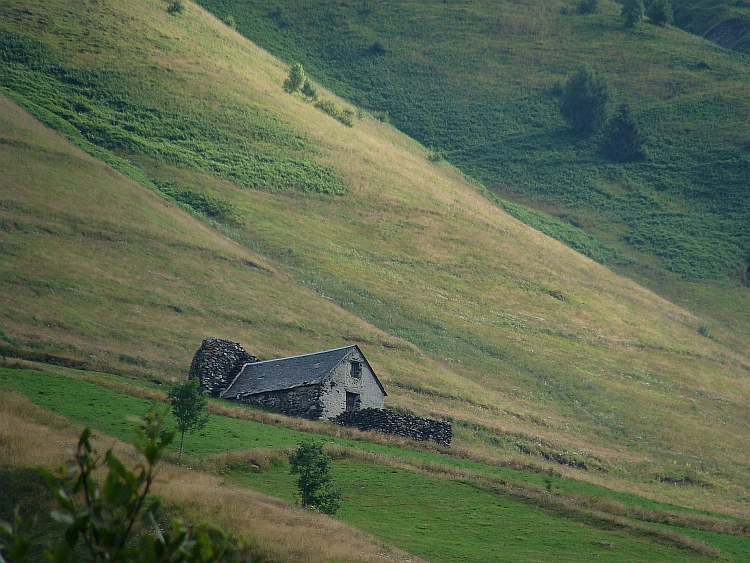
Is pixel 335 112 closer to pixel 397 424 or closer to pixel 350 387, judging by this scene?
pixel 350 387

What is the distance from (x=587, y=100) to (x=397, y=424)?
12945 cm

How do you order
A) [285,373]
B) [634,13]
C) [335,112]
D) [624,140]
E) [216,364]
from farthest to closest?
1. [634,13]
2. [624,140]
3. [335,112]
4. [216,364]
5. [285,373]

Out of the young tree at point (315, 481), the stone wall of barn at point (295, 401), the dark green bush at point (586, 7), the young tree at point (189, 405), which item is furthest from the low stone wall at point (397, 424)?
the dark green bush at point (586, 7)

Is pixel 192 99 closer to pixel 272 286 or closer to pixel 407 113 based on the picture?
pixel 272 286

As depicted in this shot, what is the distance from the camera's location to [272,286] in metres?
69.9

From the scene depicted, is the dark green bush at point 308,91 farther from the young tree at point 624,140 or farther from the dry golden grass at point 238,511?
the dry golden grass at point 238,511

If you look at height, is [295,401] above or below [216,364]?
below

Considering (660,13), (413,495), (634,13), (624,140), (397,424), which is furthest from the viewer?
(660,13)

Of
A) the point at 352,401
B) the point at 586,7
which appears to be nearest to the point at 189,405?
the point at 352,401

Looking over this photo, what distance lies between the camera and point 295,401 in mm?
42562

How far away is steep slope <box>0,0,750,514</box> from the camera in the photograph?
5456 cm

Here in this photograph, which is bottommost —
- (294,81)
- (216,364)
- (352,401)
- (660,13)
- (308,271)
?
(352,401)

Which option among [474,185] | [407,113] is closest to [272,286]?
[474,185]

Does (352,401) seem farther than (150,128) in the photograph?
No
